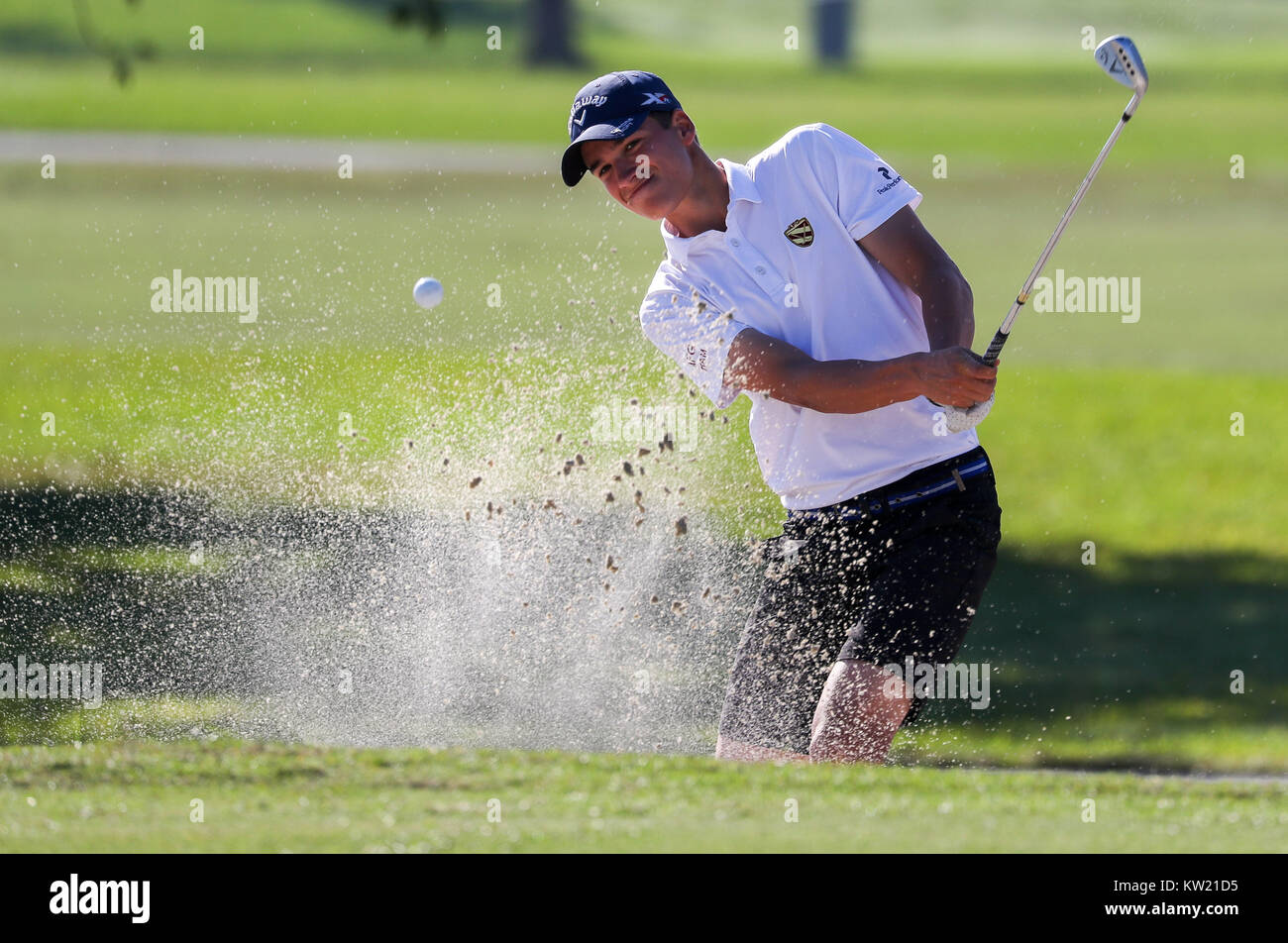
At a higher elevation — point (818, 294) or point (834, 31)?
point (834, 31)

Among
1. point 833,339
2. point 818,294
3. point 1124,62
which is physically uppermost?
point 1124,62

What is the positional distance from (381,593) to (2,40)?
42780mm

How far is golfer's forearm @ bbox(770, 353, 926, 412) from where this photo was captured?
191 inches

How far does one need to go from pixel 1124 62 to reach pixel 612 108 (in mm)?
1530

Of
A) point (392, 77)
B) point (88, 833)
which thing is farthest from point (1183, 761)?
point (392, 77)

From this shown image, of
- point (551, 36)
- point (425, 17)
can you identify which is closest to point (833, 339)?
point (425, 17)

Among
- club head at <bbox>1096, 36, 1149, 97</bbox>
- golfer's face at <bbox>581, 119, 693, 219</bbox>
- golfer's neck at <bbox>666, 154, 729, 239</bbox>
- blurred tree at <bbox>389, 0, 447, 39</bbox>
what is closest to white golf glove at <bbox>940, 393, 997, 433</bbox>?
golfer's neck at <bbox>666, 154, 729, 239</bbox>

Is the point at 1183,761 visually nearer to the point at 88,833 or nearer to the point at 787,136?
the point at 787,136

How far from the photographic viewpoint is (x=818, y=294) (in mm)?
5148

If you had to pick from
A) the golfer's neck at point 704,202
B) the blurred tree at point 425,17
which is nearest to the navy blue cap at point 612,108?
the golfer's neck at point 704,202

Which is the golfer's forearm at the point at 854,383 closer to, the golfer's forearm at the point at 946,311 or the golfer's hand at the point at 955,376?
the golfer's hand at the point at 955,376

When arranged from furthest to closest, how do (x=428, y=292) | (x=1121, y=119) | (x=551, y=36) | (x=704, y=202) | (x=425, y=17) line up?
(x=551, y=36) < (x=425, y=17) < (x=428, y=292) < (x=1121, y=119) < (x=704, y=202)

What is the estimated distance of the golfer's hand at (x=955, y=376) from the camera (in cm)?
471

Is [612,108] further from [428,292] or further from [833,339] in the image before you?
[428,292]
